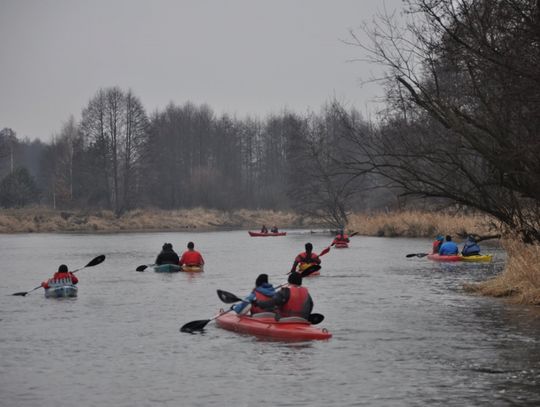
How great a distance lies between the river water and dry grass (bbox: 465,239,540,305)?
20.2 inches

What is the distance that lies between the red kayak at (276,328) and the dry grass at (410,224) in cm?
2708

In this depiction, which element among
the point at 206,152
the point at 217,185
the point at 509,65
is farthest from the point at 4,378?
the point at 206,152

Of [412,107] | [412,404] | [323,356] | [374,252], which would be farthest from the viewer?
[374,252]

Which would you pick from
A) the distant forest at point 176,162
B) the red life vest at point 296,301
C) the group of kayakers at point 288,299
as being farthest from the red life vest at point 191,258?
the distant forest at point 176,162

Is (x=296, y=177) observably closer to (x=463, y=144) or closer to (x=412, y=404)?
(x=463, y=144)

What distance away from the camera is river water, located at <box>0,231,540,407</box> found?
437 inches

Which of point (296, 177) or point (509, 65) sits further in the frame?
point (296, 177)

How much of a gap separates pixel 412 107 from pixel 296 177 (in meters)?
46.1

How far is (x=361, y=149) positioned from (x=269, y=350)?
11.1 meters

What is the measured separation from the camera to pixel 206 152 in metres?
98.4

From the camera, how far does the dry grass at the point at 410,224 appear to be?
43844mm

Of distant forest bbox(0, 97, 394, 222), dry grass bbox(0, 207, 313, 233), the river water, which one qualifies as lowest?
the river water

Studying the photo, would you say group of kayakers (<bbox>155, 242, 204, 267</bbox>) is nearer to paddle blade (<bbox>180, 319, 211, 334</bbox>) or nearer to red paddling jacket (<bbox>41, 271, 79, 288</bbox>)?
red paddling jacket (<bbox>41, 271, 79, 288</bbox>)

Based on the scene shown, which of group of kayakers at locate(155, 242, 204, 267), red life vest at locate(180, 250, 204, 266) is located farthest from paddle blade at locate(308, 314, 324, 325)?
red life vest at locate(180, 250, 204, 266)
